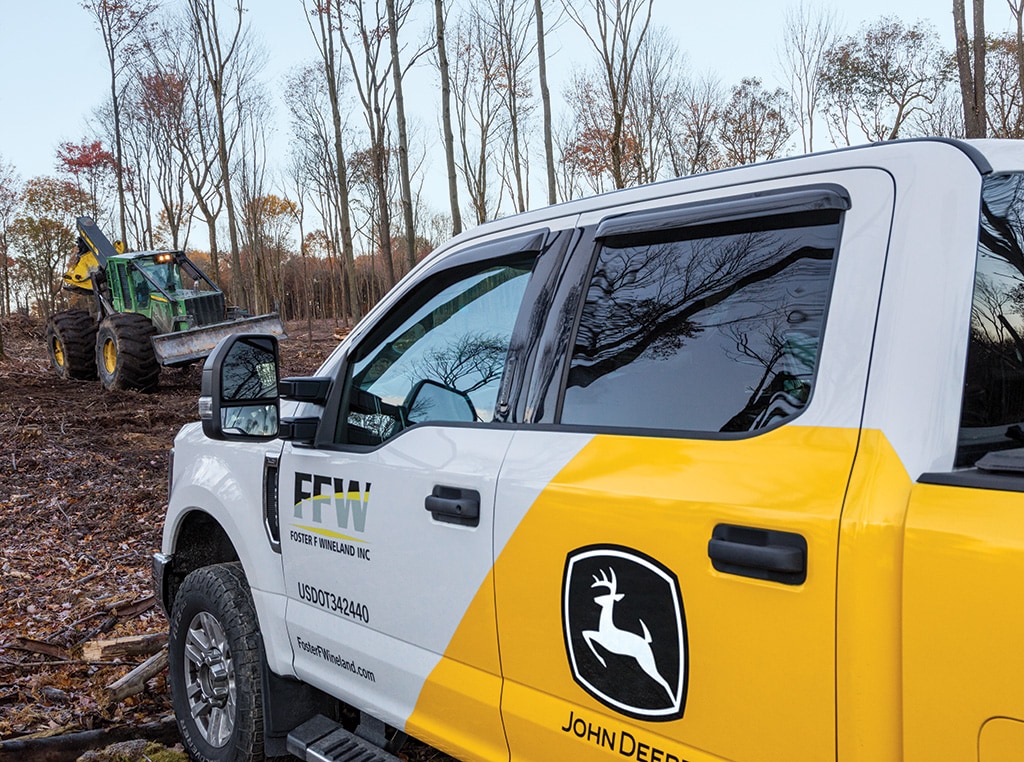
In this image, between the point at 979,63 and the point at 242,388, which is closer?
the point at 242,388

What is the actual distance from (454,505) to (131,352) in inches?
554

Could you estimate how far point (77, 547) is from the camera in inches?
278

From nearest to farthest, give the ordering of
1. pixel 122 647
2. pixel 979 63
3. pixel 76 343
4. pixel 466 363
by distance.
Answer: pixel 466 363, pixel 122 647, pixel 979 63, pixel 76 343

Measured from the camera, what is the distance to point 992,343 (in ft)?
5.42

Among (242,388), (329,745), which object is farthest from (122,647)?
(242,388)

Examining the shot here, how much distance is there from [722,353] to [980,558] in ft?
2.41

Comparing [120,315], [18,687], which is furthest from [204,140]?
[18,687]

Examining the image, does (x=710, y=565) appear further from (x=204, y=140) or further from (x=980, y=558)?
(x=204, y=140)

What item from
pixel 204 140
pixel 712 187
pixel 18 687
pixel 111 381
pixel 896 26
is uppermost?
pixel 896 26

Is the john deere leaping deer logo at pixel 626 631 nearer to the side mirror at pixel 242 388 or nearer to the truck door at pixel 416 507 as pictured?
the truck door at pixel 416 507

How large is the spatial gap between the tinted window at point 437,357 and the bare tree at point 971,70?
9298 millimetres

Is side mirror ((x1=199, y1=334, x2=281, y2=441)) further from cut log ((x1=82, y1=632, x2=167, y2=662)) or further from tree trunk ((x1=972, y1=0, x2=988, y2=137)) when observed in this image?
tree trunk ((x1=972, y1=0, x2=988, y2=137))

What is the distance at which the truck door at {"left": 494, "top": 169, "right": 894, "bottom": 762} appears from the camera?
1.54m

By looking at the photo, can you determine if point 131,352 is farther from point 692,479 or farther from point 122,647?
point 692,479
